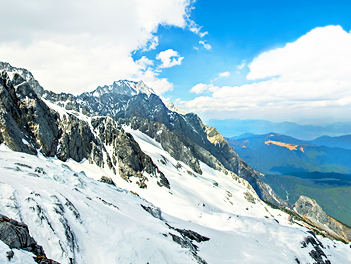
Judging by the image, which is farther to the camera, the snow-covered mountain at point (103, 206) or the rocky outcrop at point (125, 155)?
the rocky outcrop at point (125, 155)

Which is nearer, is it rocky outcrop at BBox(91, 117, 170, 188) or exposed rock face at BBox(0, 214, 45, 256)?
exposed rock face at BBox(0, 214, 45, 256)

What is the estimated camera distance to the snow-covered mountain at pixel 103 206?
15.2 meters

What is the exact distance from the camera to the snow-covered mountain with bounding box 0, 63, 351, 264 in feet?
49.7

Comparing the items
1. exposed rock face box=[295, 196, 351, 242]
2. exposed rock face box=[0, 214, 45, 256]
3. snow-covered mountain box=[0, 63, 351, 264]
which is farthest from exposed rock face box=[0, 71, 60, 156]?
exposed rock face box=[295, 196, 351, 242]

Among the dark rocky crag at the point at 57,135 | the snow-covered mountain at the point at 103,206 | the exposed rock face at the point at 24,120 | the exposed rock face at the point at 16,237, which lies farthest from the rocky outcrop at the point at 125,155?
the exposed rock face at the point at 16,237

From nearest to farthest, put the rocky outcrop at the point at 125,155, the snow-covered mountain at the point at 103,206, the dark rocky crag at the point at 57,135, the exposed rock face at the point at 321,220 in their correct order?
1. the snow-covered mountain at the point at 103,206
2. the dark rocky crag at the point at 57,135
3. the rocky outcrop at the point at 125,155
4. the exposed rock face at the point at 321,220

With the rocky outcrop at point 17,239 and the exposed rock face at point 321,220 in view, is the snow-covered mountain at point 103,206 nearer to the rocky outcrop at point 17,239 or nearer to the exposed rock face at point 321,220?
the rocky outcrop at point 17,239

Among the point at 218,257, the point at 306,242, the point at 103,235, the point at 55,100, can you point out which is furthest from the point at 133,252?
the point at 55,100

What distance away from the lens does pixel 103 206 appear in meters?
24.8

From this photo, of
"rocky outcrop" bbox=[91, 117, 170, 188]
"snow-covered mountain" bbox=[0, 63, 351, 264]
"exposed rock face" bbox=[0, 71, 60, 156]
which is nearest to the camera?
"snow-covered mountain" bbox=[0, 63, 351, 264]

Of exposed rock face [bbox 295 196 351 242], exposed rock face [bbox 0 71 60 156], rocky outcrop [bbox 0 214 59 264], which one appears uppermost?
exposed rock face [bbox 0 71 60 156]

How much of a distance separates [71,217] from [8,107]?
49538mm

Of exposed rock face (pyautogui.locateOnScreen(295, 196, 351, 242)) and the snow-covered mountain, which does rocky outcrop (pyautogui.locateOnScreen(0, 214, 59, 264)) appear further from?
exposed rock face (pyautogui.locateOnScreen(295, 196, 351, 242))

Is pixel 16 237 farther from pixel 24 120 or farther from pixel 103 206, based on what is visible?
pixel 24 120
